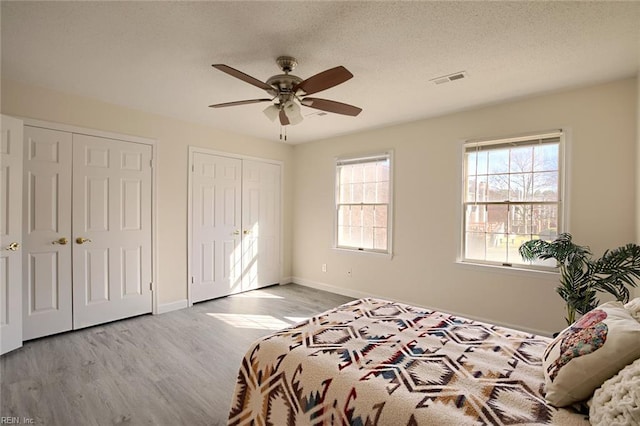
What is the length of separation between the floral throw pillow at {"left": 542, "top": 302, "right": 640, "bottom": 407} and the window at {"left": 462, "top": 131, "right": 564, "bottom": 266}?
2144 mm

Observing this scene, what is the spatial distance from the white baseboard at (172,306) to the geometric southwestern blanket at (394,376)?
2643mm

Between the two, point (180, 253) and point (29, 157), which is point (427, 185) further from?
point (29, 157)

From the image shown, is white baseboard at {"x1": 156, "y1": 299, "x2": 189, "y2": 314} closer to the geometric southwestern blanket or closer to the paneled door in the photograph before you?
the paneled door

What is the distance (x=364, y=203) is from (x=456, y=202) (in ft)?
4.45

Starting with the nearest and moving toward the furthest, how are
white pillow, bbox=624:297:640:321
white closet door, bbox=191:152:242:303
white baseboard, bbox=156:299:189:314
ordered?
1. white pillow, bbox=624:297:640:321
2. white baseboard, bbox=156:299:189:314
3. white closet door, bbox=191:152:242:303

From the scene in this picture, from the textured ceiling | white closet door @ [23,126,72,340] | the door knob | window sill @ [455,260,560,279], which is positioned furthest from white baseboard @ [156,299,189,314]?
window sill @ [455,260,560,279]

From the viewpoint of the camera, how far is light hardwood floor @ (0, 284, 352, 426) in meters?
2.00

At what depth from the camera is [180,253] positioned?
411cm

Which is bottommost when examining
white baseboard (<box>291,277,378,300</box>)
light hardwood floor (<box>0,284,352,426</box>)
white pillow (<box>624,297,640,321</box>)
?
light hardwood floor (<box>0,284,352,426</box>)

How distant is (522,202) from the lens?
3.30 meters

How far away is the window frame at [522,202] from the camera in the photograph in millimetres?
3055

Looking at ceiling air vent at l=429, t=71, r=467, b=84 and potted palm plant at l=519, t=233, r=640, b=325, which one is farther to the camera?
ceiling air vent at l=429, t=71, r=467, b=84

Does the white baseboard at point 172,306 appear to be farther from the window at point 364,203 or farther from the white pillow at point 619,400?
the white pillow at point 619,400
